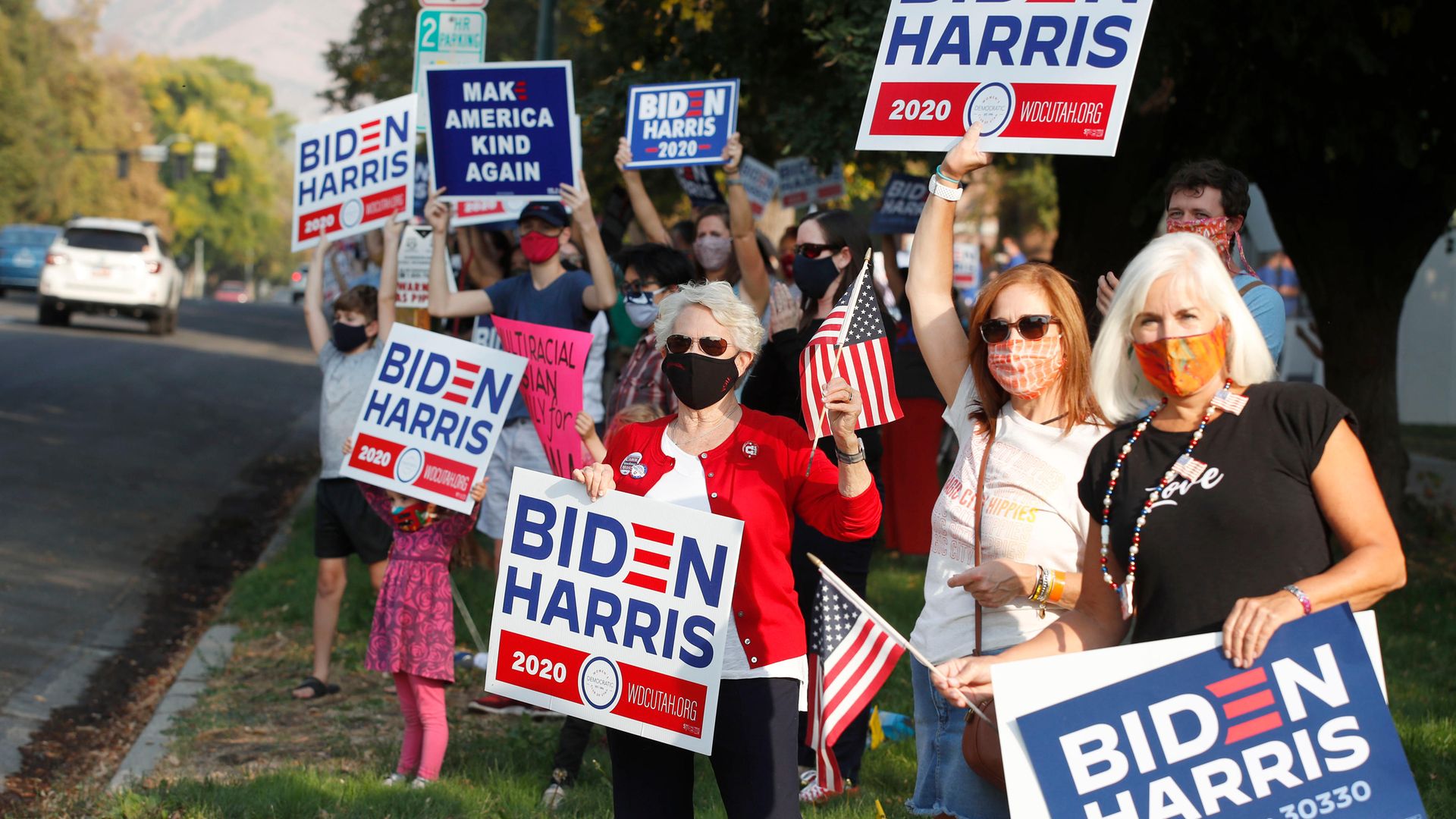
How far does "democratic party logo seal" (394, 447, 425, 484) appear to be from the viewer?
640 cm

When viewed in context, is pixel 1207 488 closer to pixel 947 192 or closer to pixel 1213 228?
pixel 947 192

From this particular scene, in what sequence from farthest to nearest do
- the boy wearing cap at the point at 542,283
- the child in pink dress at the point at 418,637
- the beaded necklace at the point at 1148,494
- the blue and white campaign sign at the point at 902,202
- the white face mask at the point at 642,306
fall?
the blue and white campaign sign at the point at 902,202 → the boy wearing cap at the point at 542,283 → the white face mask at the point at 642,306 → the child in pink dress at the point at 418,637 → the beaded necklace at the point at 1148,494

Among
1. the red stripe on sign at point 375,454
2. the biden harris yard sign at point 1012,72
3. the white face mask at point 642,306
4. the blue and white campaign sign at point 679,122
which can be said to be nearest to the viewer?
the biden harris yard sign at point 1012,72

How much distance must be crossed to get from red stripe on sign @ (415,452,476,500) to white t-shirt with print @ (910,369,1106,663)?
2.80 m

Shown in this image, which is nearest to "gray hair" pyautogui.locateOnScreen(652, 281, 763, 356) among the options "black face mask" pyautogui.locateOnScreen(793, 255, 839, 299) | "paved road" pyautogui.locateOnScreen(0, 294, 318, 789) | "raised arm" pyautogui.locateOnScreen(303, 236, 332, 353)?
"black face mask" pyautogui.locateOnScreen(793, 255, 839, 299)

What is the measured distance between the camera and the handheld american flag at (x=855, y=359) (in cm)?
429

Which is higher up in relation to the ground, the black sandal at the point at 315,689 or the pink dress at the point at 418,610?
the pink dress at the point at 418,610

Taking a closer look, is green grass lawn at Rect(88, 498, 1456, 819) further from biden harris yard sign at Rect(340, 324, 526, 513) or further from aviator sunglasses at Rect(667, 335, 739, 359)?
aviator sunglasses at Rect(667, 335, 739, 359)

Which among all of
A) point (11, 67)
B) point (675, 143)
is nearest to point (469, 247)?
point (675, 143)

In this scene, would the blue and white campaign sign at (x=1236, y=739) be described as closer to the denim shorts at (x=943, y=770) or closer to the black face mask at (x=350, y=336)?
the denim shorts at (x=943, y=770)

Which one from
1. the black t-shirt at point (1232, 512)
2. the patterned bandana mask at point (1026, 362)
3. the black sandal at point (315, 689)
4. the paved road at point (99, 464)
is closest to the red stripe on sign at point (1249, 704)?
the black t-shirt at point (1232, 512)

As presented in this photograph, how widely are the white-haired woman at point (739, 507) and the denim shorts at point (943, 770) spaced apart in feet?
1.08

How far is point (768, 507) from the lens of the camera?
4133 mm

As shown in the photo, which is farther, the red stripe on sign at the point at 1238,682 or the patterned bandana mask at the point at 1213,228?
the patterned bandana mask at the point at 1213,228
